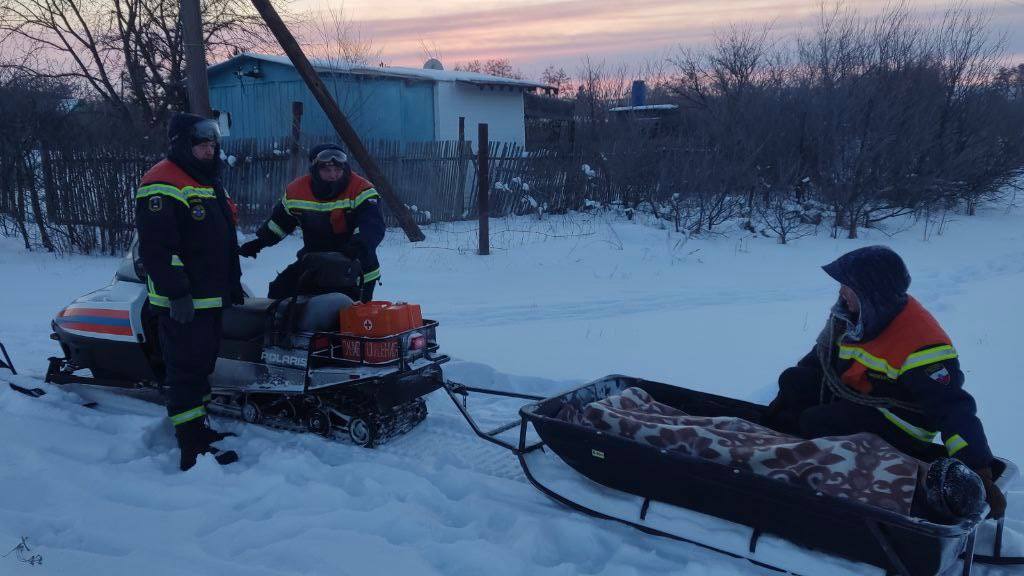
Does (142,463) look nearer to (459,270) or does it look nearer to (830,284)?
(459,270)

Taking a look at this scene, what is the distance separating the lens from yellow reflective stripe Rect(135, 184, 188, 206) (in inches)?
148

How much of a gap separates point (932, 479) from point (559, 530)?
4.76ft

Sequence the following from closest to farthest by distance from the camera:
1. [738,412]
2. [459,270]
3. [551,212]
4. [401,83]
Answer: [738,412]
[459,270]
[551,212]
[401,83]

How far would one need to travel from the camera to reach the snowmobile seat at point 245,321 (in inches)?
171

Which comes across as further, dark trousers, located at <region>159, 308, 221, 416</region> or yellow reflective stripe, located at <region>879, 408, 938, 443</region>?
dark trousers, located at <region>159, 308, 221, 416</region>

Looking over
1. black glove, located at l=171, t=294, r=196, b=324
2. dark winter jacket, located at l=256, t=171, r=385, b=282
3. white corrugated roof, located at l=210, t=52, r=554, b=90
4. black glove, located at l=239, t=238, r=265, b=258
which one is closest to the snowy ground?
black glove, located at l=171, t=294, r=196, b=324

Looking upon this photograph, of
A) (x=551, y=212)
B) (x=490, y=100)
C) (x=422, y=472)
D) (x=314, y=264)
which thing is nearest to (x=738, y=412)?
(x=422, y=472)

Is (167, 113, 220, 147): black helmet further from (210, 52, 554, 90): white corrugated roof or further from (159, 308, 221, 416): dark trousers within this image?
(210, 52, 554, 90): white corrugated roof

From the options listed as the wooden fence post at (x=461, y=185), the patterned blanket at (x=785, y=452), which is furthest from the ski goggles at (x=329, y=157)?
the wooden fence post at (x=461, y=185)

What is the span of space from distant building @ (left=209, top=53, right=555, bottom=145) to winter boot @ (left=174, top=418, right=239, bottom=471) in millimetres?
13512

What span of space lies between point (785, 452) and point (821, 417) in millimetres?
394

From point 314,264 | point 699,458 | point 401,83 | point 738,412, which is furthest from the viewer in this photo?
point 401,83

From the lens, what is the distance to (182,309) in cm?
382

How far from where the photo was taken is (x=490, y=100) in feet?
65.9
